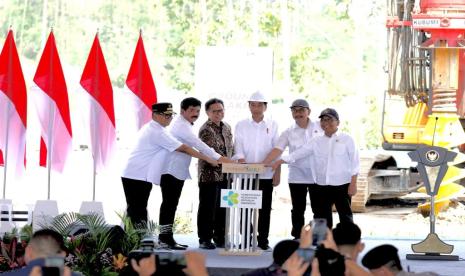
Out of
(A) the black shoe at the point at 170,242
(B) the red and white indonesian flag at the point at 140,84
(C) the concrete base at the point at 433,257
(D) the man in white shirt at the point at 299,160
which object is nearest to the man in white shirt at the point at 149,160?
(A) the black shoe at the point at 170,242

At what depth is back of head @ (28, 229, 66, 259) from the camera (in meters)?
7.38

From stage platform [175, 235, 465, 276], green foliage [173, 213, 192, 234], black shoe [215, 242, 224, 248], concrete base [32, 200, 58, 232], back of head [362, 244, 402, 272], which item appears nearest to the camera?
back of head [362, 244, 402, 272]

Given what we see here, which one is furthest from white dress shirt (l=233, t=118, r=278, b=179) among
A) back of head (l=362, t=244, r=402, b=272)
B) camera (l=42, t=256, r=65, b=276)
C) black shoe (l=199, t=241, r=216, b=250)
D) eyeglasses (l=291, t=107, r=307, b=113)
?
camera (l=42, t=256, r=65, b=276)

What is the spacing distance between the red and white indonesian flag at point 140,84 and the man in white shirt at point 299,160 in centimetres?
193

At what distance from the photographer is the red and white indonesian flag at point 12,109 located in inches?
616

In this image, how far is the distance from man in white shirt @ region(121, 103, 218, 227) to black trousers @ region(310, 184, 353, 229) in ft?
3.91

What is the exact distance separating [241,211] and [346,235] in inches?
251

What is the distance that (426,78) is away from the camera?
1934cm

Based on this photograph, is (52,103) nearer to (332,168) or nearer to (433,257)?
(332,168)

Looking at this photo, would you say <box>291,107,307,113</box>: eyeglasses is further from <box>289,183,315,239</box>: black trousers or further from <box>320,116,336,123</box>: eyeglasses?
<box>289,183,315,239</box>: black trousers

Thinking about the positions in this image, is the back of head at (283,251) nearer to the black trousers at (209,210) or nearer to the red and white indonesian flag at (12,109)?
the black trousers at (209,210)

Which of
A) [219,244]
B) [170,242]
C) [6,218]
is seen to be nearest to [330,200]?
[219,244]

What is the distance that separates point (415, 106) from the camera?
1956cm

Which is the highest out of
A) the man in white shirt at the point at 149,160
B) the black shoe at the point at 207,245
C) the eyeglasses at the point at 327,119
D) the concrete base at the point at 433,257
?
the eyeglasses at the point at 327,119
